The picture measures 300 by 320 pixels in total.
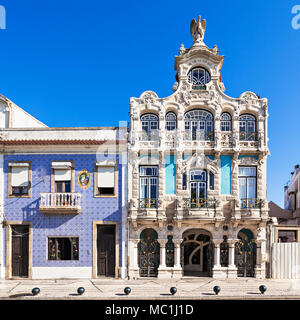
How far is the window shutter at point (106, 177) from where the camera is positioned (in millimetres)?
21016

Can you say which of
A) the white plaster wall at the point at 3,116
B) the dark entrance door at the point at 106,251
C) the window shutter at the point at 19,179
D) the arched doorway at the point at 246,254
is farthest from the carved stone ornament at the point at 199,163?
the white plaster wall at the point at 3,116

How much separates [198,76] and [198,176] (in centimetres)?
706

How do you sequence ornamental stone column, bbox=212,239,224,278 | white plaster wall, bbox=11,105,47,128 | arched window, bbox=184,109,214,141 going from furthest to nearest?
white plaster wall, bbox=11,105,47,128 → arched window, bbox=184,109,214,141 → ornamental stone column, bbox=212,239,224,278

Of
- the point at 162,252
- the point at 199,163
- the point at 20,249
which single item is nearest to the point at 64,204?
the point at 20,249

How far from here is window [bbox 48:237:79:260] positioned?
2061 cm

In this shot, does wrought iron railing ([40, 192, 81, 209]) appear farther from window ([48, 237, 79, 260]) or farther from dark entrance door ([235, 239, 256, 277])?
dark entrance door ([235, 239, 256, 277])

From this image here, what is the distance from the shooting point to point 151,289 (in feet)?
57.0

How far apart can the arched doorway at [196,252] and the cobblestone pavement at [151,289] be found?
7.29 feet

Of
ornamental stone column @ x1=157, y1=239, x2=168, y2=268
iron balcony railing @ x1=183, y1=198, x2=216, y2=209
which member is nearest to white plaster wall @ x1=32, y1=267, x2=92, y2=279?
ornamental stone column @ x1=157, y1=239, x2=168, y2=268

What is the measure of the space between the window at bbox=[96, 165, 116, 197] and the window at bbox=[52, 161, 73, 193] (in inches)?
77.4

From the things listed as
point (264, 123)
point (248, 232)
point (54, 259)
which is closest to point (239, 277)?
point (248, 232)

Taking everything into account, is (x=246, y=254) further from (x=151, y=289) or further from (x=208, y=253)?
(x=151, y=289)
